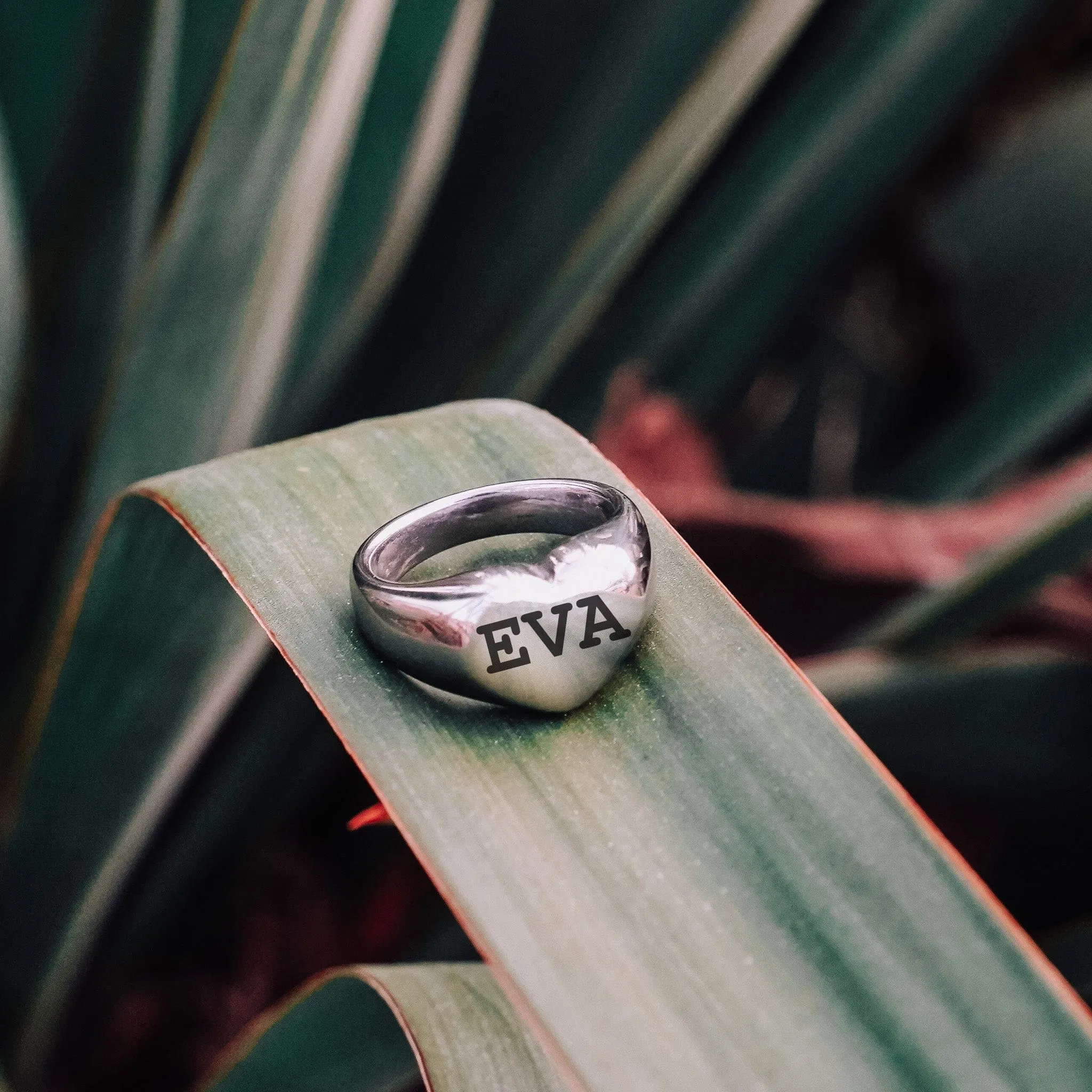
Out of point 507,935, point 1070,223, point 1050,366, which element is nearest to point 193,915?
point 507,935

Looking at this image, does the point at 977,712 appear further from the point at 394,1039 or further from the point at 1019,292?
the point at 1019,292

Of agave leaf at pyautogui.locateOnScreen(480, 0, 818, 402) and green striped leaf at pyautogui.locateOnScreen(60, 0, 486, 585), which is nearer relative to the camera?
green striped leaf at pyautogui.locateOnScreen(60, 0, 486, 585)

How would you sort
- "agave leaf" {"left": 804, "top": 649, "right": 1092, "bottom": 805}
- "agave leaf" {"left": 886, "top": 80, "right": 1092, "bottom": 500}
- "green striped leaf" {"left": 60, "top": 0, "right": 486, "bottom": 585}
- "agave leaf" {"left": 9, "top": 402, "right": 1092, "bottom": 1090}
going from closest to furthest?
"agave leaf" {"left": 9, "top": 402, "right": 1092, "bottom": 1090} → "green striped leaf" {"left": 60, "top": 0, "right": 486, "bottom": 585} → "agave leaf" {"left": 804, "top": 649, "right": 1092, "bottom": 805} → "agave leaf" {"left": 886, "top": 80, "right": 1092, "bottom": 500}

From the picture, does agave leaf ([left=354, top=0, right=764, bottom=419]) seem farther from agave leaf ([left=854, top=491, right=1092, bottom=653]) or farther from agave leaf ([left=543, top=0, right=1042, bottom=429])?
agave leaf ([left=854, top=491, right=1092, bottom=653])

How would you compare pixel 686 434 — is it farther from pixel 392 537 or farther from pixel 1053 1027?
pixel 1053 1027

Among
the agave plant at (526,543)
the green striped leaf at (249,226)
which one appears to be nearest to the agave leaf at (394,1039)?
the agave plant at (526,543)

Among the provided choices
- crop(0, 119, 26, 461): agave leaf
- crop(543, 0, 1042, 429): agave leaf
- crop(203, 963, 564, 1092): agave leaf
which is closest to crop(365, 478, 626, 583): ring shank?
crop(203, 963, 564, 1092): agave leaf

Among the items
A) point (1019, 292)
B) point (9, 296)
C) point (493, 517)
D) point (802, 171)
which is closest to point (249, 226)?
point (9, 296)
